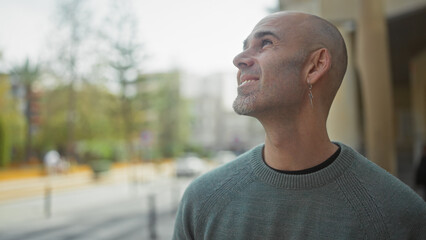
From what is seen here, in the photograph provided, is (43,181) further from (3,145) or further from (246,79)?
(246,79)

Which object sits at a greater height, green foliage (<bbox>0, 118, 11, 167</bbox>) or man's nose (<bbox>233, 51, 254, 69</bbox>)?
man's nose (<bbox>233, 51, 254, 69</bbox>)

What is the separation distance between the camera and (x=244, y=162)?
1353 millimetres

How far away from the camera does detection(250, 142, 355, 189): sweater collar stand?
118 cm

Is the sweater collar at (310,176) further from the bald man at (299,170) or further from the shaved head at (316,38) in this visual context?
the shaved head at (316,38)

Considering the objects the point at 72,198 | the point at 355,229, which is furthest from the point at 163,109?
the point at 355,229

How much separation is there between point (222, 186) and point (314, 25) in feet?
1.99

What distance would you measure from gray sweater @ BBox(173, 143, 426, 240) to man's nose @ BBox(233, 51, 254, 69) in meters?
0.33

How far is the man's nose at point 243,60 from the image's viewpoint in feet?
4.02

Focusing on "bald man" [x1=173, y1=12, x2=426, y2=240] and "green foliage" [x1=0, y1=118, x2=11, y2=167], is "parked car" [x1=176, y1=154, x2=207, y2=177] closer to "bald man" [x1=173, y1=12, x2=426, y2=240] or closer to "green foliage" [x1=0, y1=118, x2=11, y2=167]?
"green foliage" [x1=0, y1=118, x2=11, y2=167]

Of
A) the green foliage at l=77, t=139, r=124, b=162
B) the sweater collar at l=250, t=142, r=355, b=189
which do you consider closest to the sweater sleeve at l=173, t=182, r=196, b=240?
the sweater collar at l=250, t=142, r=355, b=189

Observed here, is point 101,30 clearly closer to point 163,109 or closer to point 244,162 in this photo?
point 163,109

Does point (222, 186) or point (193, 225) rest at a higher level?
point (222, 186)

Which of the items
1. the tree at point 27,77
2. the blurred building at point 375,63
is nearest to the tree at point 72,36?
the tree at point 27,77

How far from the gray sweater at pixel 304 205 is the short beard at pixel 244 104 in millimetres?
210
